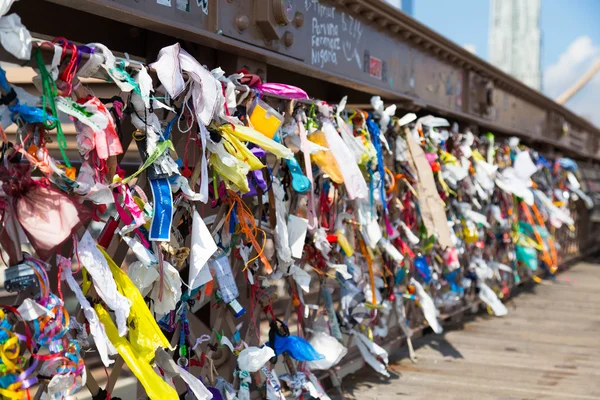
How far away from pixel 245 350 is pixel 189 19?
1.38 metres

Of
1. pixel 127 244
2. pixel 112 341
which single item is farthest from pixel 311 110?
pixel 112 341

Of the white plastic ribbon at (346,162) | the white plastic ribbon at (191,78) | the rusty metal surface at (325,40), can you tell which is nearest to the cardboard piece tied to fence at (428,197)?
the rusty metal surface at (325,40)

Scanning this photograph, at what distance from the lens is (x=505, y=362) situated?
5.09 m

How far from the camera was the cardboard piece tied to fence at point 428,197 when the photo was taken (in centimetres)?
485

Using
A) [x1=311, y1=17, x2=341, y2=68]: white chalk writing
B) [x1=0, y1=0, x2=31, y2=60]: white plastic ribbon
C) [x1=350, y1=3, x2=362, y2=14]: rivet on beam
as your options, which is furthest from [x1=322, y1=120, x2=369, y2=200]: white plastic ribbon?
[x1=0, y1=0, x2=31, y2=60]: white plastic ribbon

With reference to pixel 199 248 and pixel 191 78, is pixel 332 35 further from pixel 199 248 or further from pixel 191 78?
pixel 199 248

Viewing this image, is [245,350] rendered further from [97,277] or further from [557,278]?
[557,278]

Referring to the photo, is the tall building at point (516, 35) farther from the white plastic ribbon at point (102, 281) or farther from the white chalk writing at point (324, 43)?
the white plastic ribbon at point (102, 281)

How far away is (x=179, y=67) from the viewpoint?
103 inches

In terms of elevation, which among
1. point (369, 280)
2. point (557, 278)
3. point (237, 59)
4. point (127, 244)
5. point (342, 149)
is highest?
point (237, 59)

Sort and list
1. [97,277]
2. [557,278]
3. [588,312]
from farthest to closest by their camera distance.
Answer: [557,278] → [588,312] → [97,277]

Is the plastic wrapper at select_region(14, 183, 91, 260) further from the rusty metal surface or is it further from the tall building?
the tall building

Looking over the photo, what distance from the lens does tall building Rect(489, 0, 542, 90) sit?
141 metres

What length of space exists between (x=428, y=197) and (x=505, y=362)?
4.21ft
